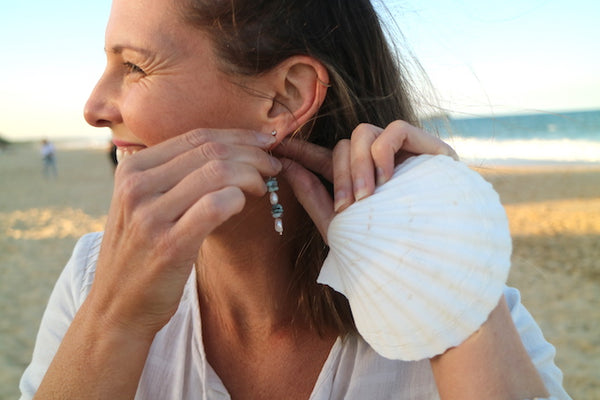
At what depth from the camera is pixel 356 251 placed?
3.86 feet

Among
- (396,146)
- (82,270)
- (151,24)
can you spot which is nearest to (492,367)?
(396,146)

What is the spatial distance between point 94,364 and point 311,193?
73 cm

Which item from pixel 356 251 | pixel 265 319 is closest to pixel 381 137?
pixel 356 251

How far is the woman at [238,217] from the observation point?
1150mm

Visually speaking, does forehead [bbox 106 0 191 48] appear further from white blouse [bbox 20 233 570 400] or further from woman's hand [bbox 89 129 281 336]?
white blouse [bbox 20 233 570 400]

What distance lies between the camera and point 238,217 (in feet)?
5.22

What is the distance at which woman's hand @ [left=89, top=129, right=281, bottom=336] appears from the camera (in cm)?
112

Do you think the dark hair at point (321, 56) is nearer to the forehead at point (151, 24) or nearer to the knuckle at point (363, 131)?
the forehead at point (151, 24)

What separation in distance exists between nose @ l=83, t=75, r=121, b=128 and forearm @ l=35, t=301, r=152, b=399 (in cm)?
55

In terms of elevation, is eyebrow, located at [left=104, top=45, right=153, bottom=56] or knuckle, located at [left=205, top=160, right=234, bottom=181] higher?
eyebrow, located at [left=104, top=45, right=153, bottom=56]

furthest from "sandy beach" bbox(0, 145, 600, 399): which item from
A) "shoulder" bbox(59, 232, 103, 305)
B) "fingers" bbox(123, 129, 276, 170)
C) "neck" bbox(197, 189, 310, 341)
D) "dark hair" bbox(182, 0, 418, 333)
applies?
"shoulder" bbox(59, 232, 103, 305)

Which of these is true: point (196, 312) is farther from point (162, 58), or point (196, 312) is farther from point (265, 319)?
point (162, 58)

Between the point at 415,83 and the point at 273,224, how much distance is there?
0.74m

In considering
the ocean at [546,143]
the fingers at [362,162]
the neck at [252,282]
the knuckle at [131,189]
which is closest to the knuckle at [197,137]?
the knuckle at [131,189]
